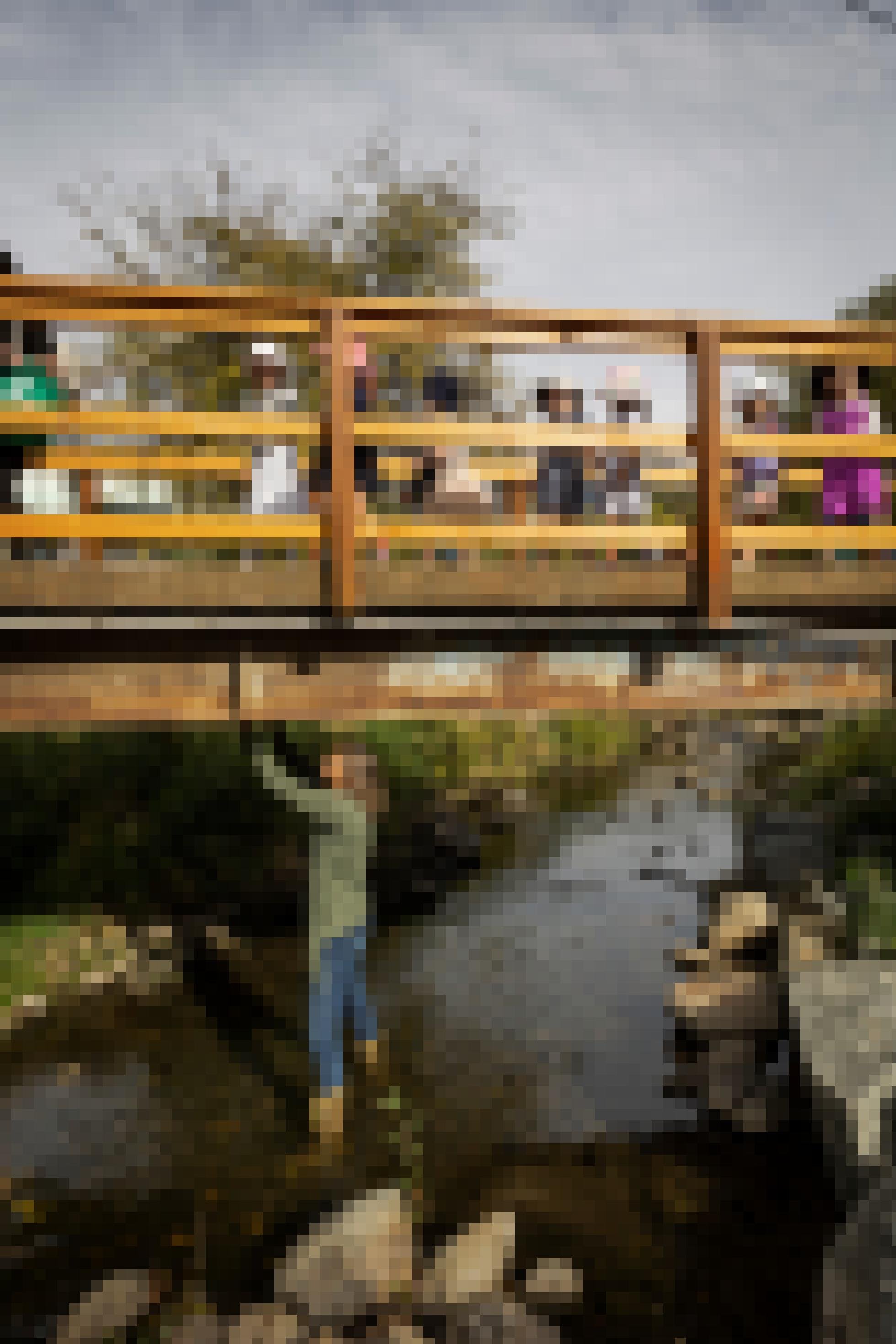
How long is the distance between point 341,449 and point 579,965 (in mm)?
5943

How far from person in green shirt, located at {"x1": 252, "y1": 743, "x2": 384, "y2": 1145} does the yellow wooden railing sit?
106cm

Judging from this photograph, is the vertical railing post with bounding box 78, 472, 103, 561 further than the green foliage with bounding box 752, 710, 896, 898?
No

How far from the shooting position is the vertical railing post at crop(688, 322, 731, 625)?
395 centimetres

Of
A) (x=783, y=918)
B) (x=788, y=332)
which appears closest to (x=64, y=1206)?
(x=783, y=918)

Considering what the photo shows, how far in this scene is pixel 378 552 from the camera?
13.8 feet

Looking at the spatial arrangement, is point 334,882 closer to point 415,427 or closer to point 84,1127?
point 415,427

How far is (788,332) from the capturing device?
3.99 metres

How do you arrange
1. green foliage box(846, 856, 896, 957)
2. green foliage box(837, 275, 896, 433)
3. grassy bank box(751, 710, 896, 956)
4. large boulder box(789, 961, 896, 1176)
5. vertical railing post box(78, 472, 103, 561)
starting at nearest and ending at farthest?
vertical railing post box(78, 472, 103, 561) < large boulder box(789, 961, 896, 1176) < green foliage box(846, 856, 896, 957) < grassy bank box(751, 710, 896, 956) < green foliage box(837, 275, 896, 433)

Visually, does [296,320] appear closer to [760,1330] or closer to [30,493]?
[30,493]

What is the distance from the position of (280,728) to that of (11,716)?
591cm

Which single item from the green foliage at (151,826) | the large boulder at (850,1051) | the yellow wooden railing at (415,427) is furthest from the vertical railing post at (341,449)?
the green foliage at (151,826)

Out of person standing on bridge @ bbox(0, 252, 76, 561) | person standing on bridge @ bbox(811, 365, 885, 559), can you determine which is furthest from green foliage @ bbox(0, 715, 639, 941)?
person standing on bridge @ bbox(0, 252, 76, 561)

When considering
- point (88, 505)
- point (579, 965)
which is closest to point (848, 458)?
point (88, 505)

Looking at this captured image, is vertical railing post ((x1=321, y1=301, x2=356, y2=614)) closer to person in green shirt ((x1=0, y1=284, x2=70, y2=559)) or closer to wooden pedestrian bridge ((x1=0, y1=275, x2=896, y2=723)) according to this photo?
wooden pedestrian bridge ((x1=0, y1=275, x2=896, y2=723))
